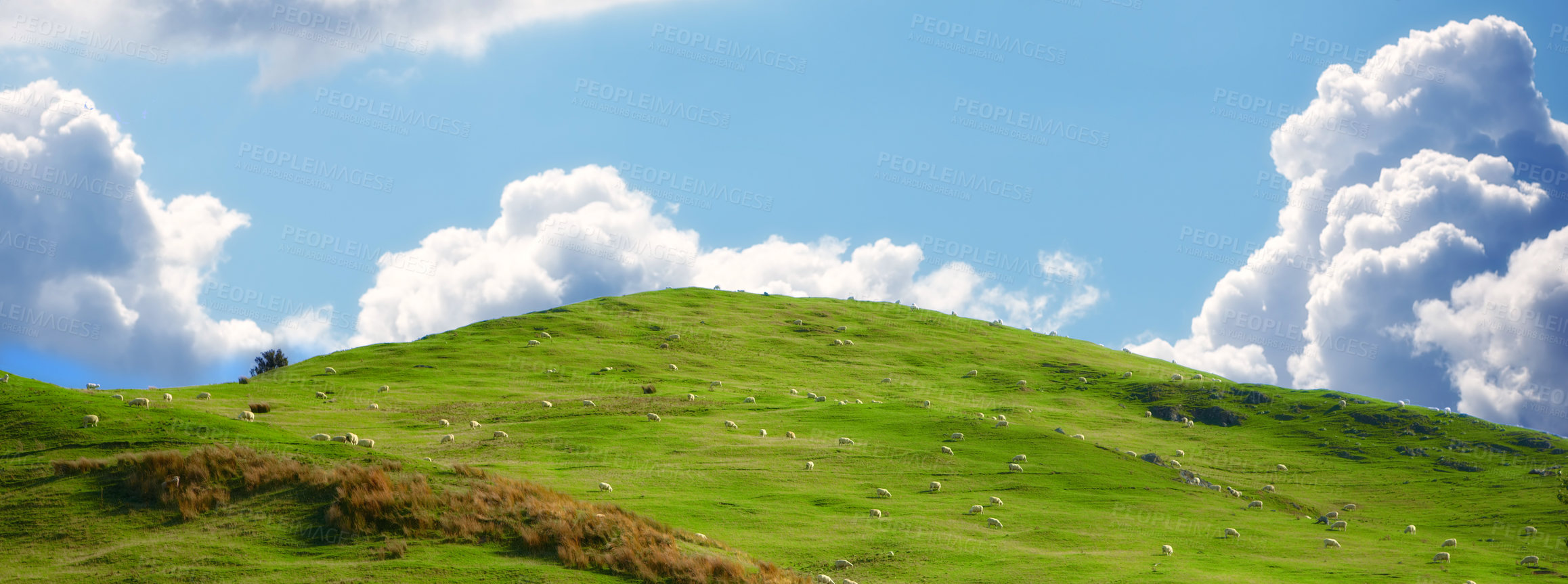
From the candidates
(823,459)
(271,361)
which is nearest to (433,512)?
(823,459)

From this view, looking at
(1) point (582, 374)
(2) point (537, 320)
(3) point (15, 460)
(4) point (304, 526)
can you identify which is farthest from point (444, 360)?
(4) point (304, 526)

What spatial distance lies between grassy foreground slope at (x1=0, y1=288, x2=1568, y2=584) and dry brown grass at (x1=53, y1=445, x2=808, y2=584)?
1.72 feet

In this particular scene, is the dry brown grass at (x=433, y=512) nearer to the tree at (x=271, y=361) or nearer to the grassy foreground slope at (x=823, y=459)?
the grassy foreground slope at (x=823, y=459)

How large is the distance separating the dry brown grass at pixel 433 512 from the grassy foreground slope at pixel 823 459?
525mm

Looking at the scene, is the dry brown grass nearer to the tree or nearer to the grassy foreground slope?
the grassy foreground slope

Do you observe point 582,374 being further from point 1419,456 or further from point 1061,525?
point 1419,456

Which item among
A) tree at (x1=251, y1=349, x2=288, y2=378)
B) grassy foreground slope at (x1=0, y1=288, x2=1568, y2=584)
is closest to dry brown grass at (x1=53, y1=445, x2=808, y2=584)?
grassy foreground slope at (x1=0, y1=288, x2=1568, y2=584)

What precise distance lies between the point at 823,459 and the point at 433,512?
22.7 metres

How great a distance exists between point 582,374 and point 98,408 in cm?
3832

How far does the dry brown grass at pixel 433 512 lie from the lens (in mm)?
22016

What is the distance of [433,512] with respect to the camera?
76.1ft

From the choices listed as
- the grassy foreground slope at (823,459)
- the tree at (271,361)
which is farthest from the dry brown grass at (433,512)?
the tree at (271,361)

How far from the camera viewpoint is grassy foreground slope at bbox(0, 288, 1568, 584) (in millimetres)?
22141

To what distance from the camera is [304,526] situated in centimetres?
2203
